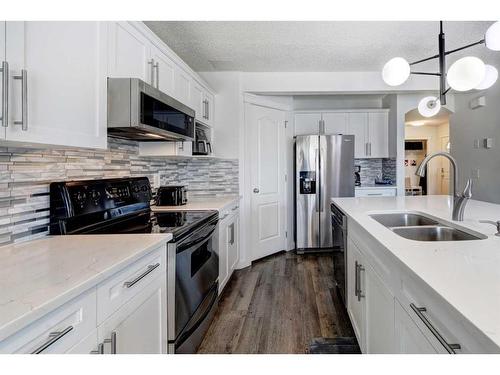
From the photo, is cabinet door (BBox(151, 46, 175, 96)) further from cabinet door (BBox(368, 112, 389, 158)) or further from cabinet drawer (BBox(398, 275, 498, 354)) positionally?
cabinet door (BBox(368, 112, 389, 158))

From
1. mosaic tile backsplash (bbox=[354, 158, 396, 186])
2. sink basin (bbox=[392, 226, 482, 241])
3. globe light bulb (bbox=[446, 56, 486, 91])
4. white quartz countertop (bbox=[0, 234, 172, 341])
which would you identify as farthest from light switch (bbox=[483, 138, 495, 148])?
white quartz countertop (bbox=[0, 234, 172, 341])

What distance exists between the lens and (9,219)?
127cm

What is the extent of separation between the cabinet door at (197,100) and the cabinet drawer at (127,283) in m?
1.72

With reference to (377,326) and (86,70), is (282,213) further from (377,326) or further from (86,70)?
(86,70)

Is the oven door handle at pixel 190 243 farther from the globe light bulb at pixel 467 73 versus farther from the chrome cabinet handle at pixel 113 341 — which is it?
the globe light bulb at pixel 467 73

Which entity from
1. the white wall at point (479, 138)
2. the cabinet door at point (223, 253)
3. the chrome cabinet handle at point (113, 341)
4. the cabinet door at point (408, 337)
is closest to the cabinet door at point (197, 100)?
the cabinet door at point (223, 253)

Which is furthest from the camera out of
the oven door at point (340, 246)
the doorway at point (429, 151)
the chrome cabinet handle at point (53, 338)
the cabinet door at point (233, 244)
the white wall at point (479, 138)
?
the doorway at point (429, 151)

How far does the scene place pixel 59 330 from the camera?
784 millimetres

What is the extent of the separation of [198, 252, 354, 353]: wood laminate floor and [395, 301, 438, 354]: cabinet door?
97cm

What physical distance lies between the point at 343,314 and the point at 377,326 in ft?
3.41

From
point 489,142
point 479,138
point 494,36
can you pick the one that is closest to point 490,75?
point 494,36

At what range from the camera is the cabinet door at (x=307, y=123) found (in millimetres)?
4562

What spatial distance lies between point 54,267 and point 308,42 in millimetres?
2657
